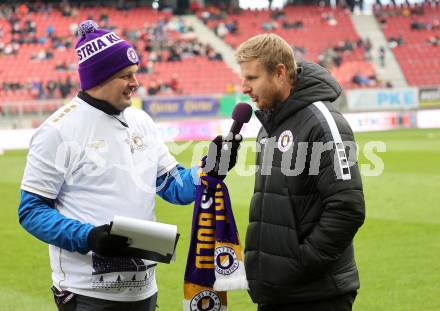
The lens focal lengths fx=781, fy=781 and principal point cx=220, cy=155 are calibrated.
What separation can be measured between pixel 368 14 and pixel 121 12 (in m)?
16.0

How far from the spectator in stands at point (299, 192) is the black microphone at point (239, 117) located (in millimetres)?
166

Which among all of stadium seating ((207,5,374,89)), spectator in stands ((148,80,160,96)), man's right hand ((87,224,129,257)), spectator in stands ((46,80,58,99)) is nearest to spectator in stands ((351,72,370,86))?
stadium seating ((207,5,374,89))

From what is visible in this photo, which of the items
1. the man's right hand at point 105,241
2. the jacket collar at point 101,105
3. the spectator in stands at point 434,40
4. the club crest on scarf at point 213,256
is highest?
the jacket collar at point 101,105

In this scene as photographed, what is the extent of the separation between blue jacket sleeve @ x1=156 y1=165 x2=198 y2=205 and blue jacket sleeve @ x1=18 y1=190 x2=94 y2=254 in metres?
0.71

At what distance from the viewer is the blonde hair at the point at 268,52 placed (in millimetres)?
3529

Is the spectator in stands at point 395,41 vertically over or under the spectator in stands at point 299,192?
under

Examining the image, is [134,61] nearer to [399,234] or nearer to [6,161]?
[399,234]

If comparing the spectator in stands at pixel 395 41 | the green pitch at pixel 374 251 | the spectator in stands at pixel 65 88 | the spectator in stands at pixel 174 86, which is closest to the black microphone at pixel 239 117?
the green pitch at pixel 374 251

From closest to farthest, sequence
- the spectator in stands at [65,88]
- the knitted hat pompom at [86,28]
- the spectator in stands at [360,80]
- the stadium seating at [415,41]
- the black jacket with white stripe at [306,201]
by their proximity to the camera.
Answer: the black jacket with white stripe at [306,201] < the knitted hat pompom at [86,28] < the spectator in stands at [65,88] < the spectator in stands at [360,80] < the stadium seating at [415,41]

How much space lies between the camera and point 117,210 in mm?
3789

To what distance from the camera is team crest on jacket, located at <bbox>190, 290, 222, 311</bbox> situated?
3.80 metres

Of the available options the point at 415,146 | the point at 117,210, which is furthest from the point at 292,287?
the point at 415,146

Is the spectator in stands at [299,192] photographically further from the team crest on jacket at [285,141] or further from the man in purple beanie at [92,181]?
the man in purple beanie at [92,181]

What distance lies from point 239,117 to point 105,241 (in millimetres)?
916
